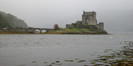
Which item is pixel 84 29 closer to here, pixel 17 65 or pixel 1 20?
pixel 1 20

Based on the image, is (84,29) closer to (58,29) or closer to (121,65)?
(58,29)

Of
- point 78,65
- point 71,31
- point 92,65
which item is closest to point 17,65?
point 78,65

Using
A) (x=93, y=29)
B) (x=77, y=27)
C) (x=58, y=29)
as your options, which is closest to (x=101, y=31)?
(x=93, y=29)

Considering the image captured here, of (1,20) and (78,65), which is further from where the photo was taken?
(1,20)

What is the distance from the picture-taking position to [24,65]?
18.1m

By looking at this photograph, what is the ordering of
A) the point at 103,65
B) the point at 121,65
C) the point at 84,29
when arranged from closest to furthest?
1. the point at 121,65
2. the point at 103,65
3. the point at 84,29

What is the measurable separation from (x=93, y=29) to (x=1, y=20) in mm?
93386

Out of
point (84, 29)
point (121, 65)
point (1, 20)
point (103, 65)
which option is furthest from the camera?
point (84, 29)

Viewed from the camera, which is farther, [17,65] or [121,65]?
[17,65]

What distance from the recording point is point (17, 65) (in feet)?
59.1

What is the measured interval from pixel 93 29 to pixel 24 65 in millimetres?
182421

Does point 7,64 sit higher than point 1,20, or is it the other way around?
point 1,20

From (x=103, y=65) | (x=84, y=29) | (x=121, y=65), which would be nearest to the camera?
(x=121, y=65)

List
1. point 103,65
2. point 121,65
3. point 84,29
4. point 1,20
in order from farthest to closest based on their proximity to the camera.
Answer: point 84,29 → point 1,20 → point 103,65 → point 121,65
